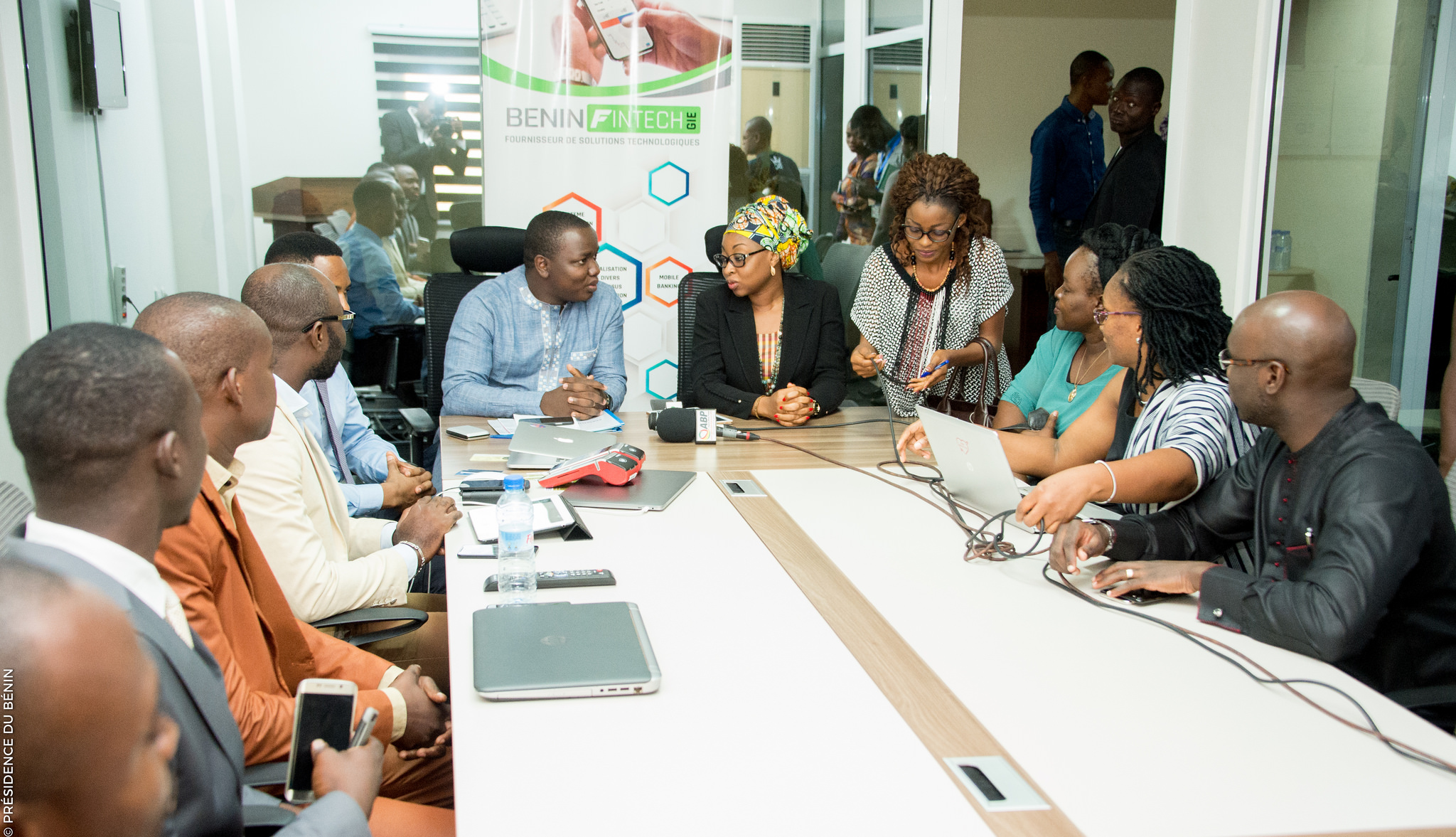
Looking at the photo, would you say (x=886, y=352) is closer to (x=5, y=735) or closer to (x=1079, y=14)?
(x=5, y=735)

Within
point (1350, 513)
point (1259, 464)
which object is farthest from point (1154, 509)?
point (1350, 513)

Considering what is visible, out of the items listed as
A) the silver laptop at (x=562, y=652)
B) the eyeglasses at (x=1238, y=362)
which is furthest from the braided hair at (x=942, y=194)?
the silver laptop at (x=562, y=652)

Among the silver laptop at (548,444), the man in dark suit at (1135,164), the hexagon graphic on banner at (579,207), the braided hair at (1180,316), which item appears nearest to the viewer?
the braided hair at (1180,316)

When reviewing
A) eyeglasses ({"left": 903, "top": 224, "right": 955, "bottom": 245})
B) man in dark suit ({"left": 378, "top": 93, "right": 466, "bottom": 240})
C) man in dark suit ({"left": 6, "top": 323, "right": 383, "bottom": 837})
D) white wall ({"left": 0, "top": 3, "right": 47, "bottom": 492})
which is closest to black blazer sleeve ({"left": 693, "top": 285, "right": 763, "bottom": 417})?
eyeglasses ({"left": 903, "top": 224, "right": 955, "bottom": 245})

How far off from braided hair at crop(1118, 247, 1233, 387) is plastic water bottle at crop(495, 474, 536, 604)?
141 cm

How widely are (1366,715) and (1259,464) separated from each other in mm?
645

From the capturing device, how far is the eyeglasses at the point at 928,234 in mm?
3568

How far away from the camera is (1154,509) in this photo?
2205 millimetres

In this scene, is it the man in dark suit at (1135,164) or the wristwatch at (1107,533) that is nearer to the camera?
the wristwatch at (1107,533)

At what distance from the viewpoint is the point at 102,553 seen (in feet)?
3.43

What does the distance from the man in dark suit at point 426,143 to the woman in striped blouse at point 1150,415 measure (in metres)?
3.55

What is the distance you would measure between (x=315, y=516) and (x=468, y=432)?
1.04 meters

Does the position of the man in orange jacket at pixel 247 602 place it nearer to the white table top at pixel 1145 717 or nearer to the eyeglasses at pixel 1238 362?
the white table top at pixel 1145 717

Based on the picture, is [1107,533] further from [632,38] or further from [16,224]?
[16,224]
